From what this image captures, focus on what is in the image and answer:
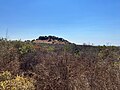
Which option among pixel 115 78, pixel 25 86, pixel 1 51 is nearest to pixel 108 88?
pixel 115 78

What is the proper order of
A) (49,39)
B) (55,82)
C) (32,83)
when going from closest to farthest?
1. (55,82)
2. (32,83)
3. (49,39)

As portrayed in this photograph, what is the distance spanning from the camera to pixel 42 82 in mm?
13914

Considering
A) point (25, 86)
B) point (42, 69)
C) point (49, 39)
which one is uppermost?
point (49, 39)

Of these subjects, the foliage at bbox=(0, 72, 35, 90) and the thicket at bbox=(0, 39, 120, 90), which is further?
the foliage at bbox=(0, 72, 35, 90)

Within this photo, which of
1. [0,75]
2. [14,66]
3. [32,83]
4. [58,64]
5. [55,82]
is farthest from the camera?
[14,66]

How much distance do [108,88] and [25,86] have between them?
708 cm

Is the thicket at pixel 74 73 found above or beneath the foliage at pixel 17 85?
above

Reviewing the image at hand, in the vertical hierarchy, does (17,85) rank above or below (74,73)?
below

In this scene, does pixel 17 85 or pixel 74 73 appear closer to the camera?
pixel 74 73

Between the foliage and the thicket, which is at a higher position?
the thicket

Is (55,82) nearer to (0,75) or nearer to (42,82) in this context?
(42,82)

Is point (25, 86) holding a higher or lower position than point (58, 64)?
lower

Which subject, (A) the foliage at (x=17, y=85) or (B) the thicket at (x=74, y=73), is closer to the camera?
(B) the thicket at (x=74, y=73)

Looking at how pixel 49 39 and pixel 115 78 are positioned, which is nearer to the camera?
pixel 115 78
